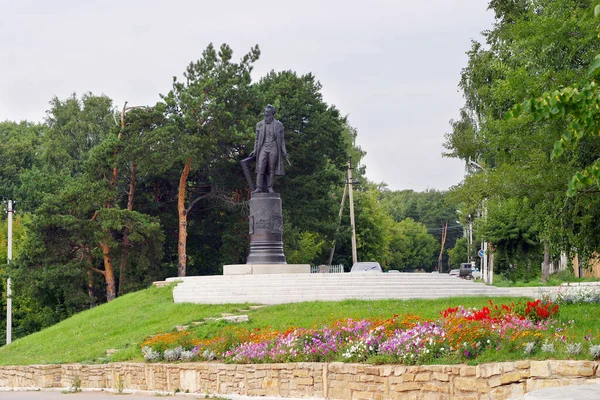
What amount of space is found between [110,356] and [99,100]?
51493mm

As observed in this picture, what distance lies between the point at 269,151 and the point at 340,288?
677cm

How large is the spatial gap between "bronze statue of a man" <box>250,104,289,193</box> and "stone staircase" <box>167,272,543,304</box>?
163 inches

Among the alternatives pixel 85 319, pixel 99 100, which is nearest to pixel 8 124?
pixel 99 100

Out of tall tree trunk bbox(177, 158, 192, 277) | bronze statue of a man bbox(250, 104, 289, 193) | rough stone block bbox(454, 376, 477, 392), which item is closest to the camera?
rough stone block bbox(454, 376, 477, 392)

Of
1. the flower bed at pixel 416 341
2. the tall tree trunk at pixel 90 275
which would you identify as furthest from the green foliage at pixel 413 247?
the flower bed at pixel 416 341

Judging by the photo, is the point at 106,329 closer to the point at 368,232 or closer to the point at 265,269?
the point at 265,269

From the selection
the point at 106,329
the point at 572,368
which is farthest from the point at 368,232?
the point at 572,368

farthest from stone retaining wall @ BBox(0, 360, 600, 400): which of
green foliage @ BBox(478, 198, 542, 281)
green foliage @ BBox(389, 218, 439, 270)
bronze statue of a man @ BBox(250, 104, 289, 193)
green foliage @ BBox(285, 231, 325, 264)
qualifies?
green foliage @ BBox(389, 218, 439, 270)

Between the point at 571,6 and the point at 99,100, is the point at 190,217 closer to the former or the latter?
the point at 99,100

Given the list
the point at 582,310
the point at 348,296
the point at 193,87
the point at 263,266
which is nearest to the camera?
the point at 582,310

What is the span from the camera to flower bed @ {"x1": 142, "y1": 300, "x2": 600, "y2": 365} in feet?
39.7

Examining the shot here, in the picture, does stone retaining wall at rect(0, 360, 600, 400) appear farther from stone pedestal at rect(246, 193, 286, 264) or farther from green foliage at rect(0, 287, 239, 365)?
stone pedestal at rect(246, 193, 286, 264)

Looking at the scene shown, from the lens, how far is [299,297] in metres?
24.8

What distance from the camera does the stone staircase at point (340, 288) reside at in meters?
24.6
